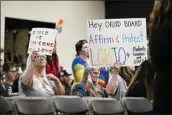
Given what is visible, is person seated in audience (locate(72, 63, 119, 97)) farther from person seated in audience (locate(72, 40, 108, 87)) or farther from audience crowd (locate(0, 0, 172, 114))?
person seated in audience (locate(72, 40, 108, 87))

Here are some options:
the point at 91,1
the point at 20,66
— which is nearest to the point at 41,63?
the point at 20,66

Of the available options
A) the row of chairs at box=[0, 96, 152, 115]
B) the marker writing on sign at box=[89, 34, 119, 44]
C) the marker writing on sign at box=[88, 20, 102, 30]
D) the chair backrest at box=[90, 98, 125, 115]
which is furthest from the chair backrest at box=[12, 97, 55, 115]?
the marker writing on sign at box=[88, 20, 102, 30]

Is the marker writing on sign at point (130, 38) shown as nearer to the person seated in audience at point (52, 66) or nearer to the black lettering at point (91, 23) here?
the black lettering at point (91, 23)

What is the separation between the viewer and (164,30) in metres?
1.87

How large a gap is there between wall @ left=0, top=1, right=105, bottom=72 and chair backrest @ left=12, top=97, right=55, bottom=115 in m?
5.23

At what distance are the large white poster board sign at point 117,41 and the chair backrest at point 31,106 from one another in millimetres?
1017

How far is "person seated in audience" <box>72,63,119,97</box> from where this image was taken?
4.54m

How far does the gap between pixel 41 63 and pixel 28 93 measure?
0.35m

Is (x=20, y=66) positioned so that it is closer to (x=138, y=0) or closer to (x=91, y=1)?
(x=91, y=1)

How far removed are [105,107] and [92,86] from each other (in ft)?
1.50

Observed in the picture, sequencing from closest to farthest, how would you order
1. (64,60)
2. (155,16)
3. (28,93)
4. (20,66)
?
(155,16), (28,93), (20,66), (64,60)

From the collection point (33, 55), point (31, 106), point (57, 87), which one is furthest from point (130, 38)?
point (31, 106)

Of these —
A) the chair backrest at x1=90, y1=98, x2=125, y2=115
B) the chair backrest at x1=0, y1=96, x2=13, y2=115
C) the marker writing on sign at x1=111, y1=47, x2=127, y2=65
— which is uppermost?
the marker writing on sign at x1=111, y1=47, x2=127, y2=65

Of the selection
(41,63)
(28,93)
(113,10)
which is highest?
(113,10)
